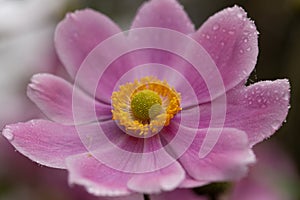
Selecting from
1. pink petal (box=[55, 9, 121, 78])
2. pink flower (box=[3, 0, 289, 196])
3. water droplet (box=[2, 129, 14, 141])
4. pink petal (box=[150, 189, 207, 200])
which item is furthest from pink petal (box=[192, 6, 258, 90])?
pink petal (box=[150, 189, 207, 200])

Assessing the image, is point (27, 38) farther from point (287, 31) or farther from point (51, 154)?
point (51, 154)

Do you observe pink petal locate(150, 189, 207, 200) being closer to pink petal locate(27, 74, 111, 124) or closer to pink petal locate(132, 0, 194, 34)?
pink petal locate(27, 74, 111, 124)

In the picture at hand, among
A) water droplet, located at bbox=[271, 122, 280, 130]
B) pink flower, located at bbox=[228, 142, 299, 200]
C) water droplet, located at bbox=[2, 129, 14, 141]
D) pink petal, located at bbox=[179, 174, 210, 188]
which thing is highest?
water droplet, located at bbox=[2, 129, 14, 141]

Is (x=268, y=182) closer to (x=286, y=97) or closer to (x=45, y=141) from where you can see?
(x=286, y=97)

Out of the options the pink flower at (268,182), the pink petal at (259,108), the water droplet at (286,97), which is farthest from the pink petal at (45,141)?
the pink flower at (268,182)

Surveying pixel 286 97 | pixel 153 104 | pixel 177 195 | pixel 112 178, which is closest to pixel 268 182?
pixel 177 195

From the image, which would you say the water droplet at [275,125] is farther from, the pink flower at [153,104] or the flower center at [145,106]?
the flower center at [145,106]
